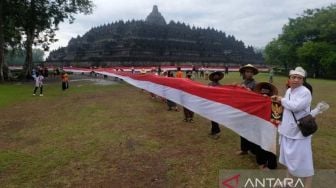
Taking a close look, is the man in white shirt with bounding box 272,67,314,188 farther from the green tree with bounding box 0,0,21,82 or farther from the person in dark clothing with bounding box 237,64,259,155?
the green tree with bounding box 0,0,21,82

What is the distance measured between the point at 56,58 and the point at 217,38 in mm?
36750

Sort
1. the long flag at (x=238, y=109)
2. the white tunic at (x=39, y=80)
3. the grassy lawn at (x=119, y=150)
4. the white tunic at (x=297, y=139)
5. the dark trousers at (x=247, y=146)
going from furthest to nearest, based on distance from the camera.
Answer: the white tunic at (x=39, y=80), the dark trousers at (x=247, y=146), the grassy lawn at (x=119, y=150), the long flag at (x=238, y=109), the white tunic at (x=297, y=139)

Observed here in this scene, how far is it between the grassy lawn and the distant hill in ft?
156

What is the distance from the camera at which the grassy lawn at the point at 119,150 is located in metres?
6.55

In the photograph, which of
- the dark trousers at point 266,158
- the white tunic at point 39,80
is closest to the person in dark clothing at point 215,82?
the dark trousers at point 266,158

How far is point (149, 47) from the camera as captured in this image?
66562mm

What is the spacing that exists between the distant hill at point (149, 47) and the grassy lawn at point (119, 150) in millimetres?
47685

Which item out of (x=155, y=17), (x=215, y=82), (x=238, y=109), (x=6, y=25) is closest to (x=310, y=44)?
(x=6, y=25)

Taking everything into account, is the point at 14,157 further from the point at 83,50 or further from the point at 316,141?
the point at 83,50

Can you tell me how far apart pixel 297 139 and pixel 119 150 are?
14.2ft

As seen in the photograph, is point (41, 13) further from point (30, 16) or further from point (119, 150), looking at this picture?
point (119, 150)

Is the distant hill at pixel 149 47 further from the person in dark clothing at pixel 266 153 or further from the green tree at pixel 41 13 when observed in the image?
the person in dark clothing at pixel 266 153

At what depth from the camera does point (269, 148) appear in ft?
20.9

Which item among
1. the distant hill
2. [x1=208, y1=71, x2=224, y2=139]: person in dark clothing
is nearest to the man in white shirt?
[x1=208, y1=71, x2=224, y2=139]: person in dark clothing
